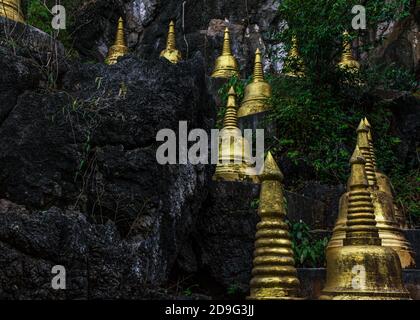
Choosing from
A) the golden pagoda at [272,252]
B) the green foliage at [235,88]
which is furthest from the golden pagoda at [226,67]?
the golden pagoda at [272,252]

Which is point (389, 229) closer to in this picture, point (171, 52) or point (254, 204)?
point (254, 204)

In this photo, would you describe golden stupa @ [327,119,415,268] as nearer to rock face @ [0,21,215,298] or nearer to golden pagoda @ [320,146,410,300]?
golden pagoda @ [320,146,410,300]

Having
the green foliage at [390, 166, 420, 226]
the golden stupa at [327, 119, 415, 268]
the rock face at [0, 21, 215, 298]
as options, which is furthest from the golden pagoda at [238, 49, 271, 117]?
the rock face at [0, 21, 215, 298]

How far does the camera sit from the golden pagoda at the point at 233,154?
7246 mm

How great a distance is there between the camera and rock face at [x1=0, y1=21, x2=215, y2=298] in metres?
3.21

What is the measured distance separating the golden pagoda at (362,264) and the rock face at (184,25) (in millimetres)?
12038

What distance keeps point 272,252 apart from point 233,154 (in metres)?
4.13

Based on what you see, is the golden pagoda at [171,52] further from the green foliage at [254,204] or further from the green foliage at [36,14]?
the green foliage at [254,204]

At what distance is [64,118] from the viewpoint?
13.2 ft

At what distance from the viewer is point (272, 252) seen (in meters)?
3.41

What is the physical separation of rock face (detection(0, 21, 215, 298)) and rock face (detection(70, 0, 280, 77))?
11.4 meters

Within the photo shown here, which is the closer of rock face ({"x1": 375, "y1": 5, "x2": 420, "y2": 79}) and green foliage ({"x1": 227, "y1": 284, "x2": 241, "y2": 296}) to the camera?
green foliage ({"x1": 227, "y1": 284, "x2": 241, "y2": 296})
